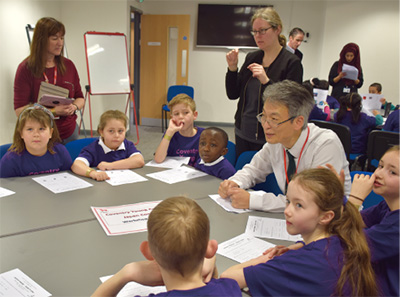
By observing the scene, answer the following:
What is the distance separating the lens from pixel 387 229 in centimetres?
113

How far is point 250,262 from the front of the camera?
1.17m

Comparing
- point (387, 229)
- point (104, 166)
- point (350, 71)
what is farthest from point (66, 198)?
point (350, 71)

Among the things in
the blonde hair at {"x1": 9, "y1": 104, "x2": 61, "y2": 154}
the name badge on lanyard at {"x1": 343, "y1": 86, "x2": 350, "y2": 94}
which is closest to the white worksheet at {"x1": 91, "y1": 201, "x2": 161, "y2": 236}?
the blonde hair at {"x1": 9, "y1": 104, "x2": 61, "y2": 154}

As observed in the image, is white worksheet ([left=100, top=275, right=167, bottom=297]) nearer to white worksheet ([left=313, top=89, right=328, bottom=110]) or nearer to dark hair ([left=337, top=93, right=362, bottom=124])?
dark hair ([left=337, top=93, right=362, bottom=124])

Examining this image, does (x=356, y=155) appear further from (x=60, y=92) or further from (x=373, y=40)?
(x=373, y=40)

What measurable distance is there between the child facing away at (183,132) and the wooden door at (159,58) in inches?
179

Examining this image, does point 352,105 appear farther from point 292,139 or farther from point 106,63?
point 106,63

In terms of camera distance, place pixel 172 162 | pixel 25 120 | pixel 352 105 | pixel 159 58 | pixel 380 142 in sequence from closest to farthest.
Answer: pixel 25 120, pixel 172 162, pixel 380 142, pixel 352 105, pixel 159 58

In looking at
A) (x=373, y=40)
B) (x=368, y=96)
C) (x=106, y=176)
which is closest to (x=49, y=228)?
(x=106, y=176)

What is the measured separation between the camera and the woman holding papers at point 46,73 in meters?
2.51

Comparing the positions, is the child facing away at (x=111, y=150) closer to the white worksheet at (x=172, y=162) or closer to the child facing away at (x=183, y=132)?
the white worksheet at (x=172, y=162)

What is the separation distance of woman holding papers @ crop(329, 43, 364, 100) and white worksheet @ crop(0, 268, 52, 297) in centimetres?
490

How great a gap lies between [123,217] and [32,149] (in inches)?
39.2

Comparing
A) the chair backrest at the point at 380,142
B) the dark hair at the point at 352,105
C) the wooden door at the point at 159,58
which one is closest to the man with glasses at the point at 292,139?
the chair backrest at the point at 380,142
